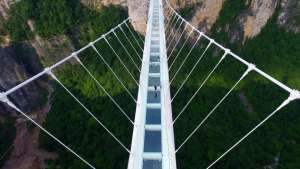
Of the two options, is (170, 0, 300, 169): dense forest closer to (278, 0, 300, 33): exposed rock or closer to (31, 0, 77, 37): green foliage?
(278, 0, 300, 33): exposed rock

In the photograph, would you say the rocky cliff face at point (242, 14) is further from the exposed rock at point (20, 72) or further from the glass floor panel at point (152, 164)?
the glass floor panel at point (152, 164)

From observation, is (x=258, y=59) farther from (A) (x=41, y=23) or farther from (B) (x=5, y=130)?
(B) (x=5, y=130)

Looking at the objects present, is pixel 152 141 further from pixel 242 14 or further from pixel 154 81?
pixel 242 14

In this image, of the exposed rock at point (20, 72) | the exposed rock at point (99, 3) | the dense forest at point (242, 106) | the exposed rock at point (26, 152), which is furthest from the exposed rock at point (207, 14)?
the exposed rock at point (26, 152)

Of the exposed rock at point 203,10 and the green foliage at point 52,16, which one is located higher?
the green foliage at point 52,16

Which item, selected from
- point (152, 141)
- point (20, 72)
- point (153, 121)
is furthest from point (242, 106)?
point (20, 72)
